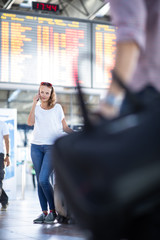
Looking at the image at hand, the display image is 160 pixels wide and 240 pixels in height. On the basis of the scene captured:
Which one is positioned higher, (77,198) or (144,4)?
(144,4)

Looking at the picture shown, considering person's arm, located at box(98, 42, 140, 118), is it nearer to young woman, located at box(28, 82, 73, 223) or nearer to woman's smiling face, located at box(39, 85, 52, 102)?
young woman, located at box(28, 82, 73, 223)

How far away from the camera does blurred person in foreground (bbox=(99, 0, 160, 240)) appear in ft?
2.69

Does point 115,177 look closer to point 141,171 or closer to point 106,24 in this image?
point 141,171

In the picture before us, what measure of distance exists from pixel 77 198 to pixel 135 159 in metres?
0.12

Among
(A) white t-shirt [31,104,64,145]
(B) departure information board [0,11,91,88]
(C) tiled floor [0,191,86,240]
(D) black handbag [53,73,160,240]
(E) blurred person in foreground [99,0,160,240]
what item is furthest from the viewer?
(B) departure information board [0,11,91,88]

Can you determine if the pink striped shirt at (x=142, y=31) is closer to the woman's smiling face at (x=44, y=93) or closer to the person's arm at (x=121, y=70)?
the person's arm at (x=121, y=70)

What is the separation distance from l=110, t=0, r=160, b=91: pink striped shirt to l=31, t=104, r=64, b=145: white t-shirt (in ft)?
10.6

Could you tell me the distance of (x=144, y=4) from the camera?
945 mm

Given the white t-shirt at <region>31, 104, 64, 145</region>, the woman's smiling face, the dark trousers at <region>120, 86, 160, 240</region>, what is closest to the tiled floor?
the white t-shirt at <region>31, 104, 64, 145</region>

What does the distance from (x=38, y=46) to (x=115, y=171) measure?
244 inches

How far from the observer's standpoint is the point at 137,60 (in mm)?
944

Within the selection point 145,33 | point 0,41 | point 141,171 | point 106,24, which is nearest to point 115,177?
point 141,171

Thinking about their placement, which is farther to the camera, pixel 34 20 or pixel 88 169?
pixel 34 20

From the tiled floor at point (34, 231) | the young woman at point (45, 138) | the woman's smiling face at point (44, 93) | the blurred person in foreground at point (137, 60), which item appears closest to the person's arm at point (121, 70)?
the blurred person in foreground at point (137, 60)
